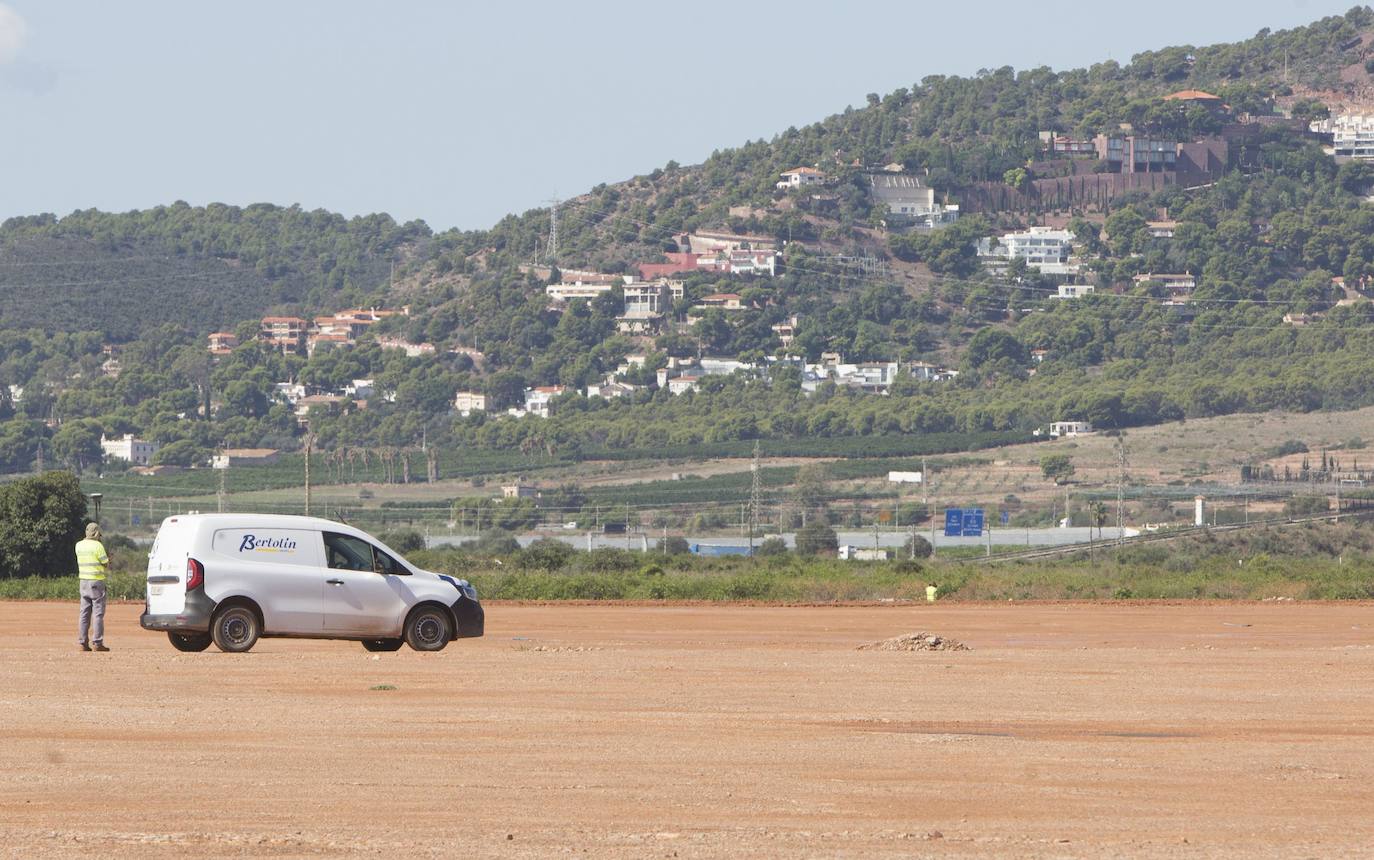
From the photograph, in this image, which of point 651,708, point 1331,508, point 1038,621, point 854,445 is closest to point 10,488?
point 1038,621

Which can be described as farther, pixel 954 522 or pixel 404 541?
pixel 404 541

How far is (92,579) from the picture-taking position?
77.4 feet

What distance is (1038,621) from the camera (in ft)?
126

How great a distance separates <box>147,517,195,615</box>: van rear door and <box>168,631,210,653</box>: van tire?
23.2 inches

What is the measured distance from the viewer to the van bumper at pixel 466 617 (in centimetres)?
A: 2411

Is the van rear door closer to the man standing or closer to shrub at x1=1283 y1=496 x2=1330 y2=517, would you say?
the man standing

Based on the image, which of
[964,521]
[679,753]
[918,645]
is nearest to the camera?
[679,753]

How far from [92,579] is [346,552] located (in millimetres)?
2967

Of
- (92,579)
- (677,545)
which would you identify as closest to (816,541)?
→ (677,545)

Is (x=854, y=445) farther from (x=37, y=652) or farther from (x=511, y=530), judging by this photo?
(x=37, y=652)

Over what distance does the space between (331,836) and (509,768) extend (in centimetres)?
277

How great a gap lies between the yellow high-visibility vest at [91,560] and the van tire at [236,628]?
1661mm

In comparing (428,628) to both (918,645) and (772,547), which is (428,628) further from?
(772,547)

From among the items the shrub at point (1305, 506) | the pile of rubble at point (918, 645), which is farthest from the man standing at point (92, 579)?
the shrub at point (1305, 506)
